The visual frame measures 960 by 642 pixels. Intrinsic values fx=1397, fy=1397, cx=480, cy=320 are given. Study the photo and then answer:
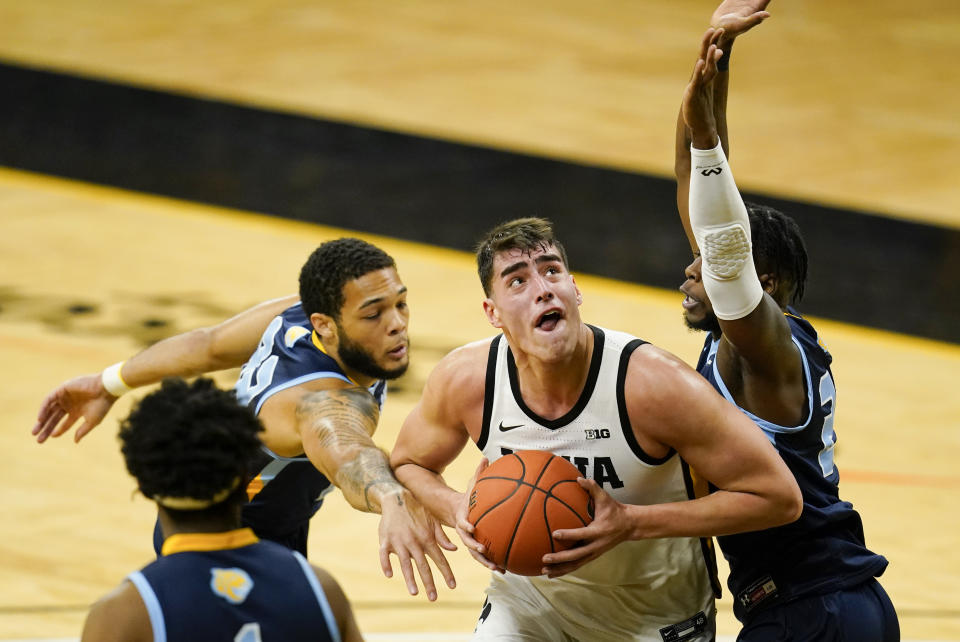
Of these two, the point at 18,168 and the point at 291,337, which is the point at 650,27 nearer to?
the point at 18,168

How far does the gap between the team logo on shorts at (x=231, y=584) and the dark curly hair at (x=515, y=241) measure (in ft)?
4.40

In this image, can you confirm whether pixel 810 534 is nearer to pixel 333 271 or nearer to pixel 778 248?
pixel 778 248

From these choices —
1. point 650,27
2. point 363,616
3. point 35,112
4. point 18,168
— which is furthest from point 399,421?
point 650,27

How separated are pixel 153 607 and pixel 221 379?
5.69 m

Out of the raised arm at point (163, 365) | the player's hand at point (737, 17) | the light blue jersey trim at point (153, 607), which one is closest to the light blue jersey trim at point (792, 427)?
the player's hand at point (737, 17)

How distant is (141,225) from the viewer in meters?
11.4

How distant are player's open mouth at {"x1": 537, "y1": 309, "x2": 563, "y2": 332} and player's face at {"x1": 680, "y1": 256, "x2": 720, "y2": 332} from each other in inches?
17.9

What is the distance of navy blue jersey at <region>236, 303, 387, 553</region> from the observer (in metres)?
4.85

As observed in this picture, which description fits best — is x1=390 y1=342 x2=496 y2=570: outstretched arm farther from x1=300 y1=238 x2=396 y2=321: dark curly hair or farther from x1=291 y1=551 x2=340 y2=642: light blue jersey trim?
x1=291 y1=551 x2=340 y2=642: light blue jersey trim

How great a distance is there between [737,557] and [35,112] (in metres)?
10.8

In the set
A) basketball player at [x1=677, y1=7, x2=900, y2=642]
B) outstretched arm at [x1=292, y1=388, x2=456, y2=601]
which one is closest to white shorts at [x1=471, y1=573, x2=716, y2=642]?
basketball player at [x1=677, y1=7, x2=900, y2=642]

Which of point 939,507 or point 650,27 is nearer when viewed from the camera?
point 939,507

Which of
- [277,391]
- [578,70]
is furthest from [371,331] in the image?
[578,70]

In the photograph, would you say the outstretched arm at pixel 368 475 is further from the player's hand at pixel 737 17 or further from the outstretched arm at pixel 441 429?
the player's hand at pixel 737 17
